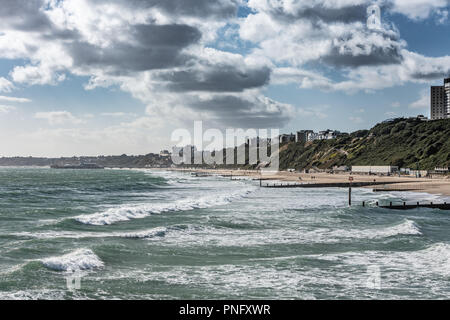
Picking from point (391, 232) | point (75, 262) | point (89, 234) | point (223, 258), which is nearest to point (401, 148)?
point (391, 232)

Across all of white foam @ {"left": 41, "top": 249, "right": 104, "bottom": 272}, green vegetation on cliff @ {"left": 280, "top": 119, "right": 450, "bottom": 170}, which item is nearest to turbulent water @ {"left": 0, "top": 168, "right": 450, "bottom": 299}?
white foam @ {"left": 41, "top": 249, "right": 104, "bottom": 272}

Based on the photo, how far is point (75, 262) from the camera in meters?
17.3

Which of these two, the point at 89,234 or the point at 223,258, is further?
the point at 89,234

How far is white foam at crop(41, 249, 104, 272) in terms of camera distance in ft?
55.2

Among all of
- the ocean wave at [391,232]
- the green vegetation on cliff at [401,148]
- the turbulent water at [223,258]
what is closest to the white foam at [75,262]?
the turbulent water at [223,258]

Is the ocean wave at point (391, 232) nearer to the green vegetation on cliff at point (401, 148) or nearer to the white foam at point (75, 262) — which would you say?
the white foam at point (75, 262)

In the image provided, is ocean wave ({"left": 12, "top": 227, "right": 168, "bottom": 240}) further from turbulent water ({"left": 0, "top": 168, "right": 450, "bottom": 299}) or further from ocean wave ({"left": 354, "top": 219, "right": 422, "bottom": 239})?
ocean wave ({"left": 354, "top": 219, "right": 422, "bottom": 239})

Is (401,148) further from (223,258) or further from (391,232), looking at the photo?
(223,258)

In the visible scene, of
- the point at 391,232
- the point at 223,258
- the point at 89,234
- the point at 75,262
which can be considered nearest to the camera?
the point at 75,262

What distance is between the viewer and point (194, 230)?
27.1 metres

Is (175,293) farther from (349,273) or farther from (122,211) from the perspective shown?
(122,211)

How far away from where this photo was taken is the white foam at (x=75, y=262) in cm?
1681
